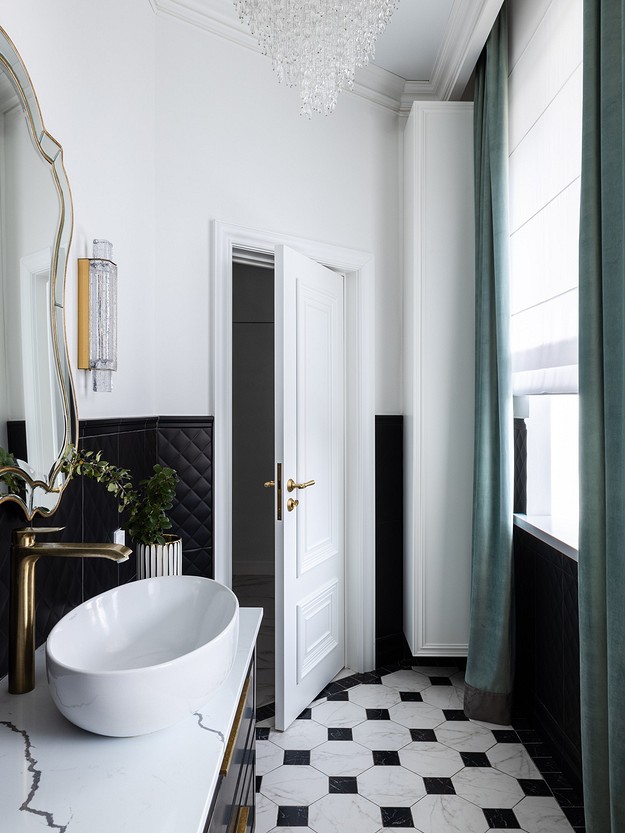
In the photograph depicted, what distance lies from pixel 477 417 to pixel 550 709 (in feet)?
4.00

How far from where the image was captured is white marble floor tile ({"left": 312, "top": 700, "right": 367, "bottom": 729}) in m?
2.45

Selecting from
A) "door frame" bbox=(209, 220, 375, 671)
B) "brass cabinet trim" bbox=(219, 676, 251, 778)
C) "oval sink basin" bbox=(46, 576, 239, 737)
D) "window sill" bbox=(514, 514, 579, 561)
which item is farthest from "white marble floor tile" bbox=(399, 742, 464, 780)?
"oval sink basin" bbox=(46, 576, 239, 737)

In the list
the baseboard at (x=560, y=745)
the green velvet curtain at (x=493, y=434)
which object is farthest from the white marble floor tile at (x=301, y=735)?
the baseboard at (x=560, y=745)

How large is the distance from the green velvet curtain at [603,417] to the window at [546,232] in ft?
1.05

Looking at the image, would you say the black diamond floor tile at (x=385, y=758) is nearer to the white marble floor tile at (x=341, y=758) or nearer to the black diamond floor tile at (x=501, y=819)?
the white marble floor tile at (x=341, y=758)

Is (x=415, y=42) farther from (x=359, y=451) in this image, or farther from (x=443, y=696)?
(x=443, y=696)

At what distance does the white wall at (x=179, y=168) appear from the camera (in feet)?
5.55

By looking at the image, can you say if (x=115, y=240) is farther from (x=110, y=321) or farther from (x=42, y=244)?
(x=42, y=244)

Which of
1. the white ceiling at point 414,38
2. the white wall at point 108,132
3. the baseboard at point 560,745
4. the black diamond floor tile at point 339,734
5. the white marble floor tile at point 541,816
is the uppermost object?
the white ceiling at point 414,38

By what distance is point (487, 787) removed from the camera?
2.02m

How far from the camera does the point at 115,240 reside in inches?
77.2

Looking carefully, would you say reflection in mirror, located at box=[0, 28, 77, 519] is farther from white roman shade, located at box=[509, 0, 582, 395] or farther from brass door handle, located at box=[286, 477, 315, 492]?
white roman shade, located at box=[509, 0, 582, 395]

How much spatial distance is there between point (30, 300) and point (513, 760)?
90.9 inches

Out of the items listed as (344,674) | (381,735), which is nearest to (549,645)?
(381,735)
